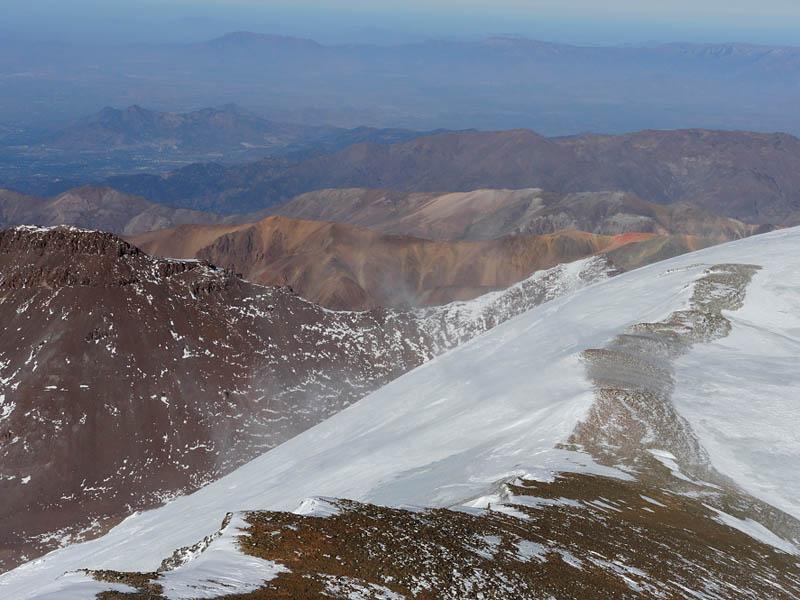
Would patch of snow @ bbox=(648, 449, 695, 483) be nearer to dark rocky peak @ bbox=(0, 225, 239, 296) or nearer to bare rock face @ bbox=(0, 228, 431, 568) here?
bare rock face @ bbox=(0, 228, 431, 568)

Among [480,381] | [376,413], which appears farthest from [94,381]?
[480,381]

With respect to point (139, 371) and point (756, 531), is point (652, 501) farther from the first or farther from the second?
point (139, 371)

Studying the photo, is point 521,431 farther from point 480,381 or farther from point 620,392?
point 480,381

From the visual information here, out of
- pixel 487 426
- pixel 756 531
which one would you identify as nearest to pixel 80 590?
pixel 756 531

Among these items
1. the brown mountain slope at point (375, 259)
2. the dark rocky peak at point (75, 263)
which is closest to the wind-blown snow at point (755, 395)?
the dark rocky peak at point (75, 263)

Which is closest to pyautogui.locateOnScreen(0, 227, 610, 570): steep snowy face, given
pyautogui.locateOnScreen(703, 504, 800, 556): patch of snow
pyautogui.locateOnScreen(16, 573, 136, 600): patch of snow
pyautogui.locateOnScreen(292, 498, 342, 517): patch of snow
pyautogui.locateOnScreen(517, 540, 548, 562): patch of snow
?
pyautogui.locateOnScreen(292, 498, 342, 517): patch of snow

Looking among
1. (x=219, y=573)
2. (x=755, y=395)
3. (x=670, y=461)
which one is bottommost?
(x=670, y=461)
